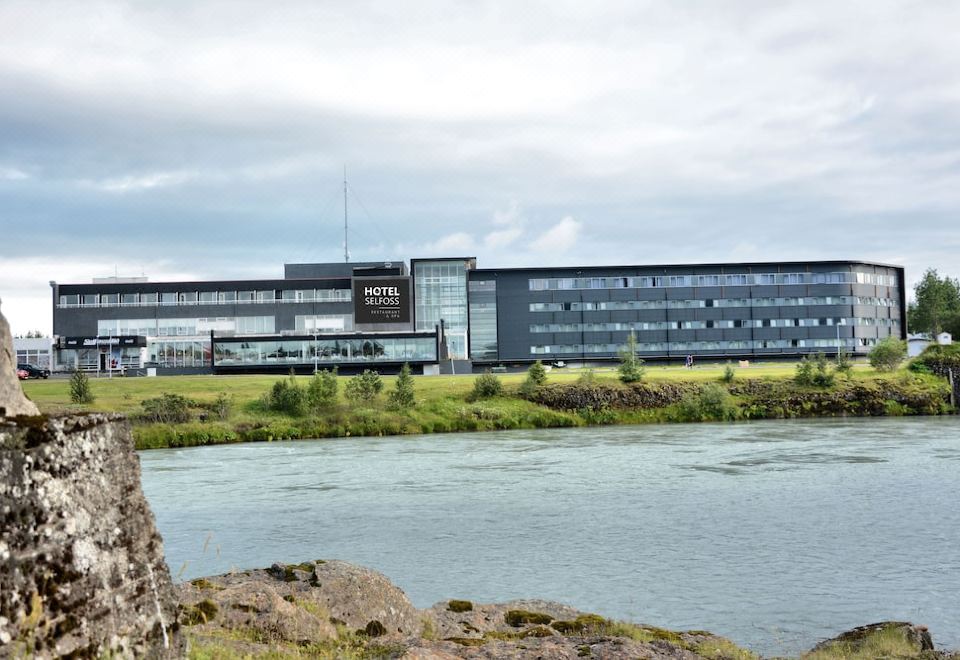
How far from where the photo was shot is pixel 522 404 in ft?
220

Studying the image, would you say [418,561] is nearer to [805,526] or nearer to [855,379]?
[805,526]

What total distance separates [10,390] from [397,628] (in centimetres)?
737

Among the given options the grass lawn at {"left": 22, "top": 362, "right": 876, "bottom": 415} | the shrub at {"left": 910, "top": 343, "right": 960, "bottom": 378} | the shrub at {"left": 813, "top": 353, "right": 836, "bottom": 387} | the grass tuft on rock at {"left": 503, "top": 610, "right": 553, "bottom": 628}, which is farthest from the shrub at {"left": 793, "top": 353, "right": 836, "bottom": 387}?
the grass tuft on rock at {"left": 503, "top": 610, "right": 553, "bottom": 628}

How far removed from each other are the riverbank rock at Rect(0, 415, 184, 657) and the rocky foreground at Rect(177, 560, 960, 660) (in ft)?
6.79

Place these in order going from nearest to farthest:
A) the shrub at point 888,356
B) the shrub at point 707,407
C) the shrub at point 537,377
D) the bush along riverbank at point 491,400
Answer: the bush along riverbank at point 491,400
the shrub at point 707,407
the shrub at point 537,377
the shrub at point 888,356

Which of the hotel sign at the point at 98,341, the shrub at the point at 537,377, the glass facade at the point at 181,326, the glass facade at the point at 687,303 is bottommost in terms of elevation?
the shrub at the point at 537,377

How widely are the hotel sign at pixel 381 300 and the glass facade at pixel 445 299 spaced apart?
3.12 meters

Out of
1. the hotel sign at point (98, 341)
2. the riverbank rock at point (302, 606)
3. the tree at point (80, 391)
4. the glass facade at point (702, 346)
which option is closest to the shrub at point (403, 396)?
the tree at point (80, 391)

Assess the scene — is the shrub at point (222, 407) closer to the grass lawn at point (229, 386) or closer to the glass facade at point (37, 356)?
the grass lawn at point (229, 386)

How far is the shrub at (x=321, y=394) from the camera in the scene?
6306 centimetres

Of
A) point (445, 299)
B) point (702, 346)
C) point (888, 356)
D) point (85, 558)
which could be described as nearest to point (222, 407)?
point (888, 356)

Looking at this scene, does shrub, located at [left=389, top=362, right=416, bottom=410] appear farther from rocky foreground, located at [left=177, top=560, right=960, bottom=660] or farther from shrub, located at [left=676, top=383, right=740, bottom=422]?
rocky foreground, located at [left=177, top=560, right=960, bottom=660]

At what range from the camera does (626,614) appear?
49.4 feet

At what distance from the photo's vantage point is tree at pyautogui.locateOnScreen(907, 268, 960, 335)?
501 ft
